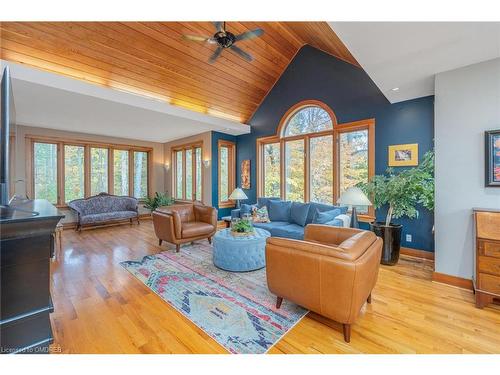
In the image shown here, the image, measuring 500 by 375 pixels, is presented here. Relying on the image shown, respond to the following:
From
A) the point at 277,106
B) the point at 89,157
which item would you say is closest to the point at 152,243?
the point at 89,157

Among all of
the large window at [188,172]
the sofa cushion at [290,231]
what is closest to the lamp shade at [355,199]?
the sofa cushion at [290,231]

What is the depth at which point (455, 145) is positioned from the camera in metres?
2.61

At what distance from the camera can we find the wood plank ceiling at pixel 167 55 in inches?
127

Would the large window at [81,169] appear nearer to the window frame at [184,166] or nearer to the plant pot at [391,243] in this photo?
the window frame at [184,166]

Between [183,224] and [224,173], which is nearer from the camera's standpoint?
[183,224]

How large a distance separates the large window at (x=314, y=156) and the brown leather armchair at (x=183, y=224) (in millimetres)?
2041

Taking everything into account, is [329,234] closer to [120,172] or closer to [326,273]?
[326,273]

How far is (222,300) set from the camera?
2309mm

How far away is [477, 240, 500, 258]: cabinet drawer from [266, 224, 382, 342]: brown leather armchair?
1073 millimetres

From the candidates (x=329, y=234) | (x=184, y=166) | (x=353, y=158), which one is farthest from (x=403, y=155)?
(x=184, y=166)

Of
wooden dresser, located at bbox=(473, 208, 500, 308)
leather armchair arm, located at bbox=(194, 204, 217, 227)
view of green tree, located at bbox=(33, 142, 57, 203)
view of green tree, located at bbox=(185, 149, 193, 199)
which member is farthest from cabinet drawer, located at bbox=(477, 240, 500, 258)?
view of green tree, located at bbox=(33, 142, 57, 203)

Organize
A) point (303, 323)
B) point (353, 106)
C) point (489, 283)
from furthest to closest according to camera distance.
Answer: point (353, 106)
point (489, 283)
point (303, 323)

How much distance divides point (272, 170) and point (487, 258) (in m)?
4.29

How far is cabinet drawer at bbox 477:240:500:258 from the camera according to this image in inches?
83.4
